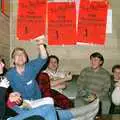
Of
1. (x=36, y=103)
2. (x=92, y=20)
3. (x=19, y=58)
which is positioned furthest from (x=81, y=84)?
(x=36, y=103)

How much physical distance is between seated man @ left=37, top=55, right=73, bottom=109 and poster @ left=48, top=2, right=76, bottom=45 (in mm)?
368

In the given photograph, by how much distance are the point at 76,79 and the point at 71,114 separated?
1390mm

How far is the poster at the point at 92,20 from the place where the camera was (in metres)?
4.90

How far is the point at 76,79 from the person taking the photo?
191 inches

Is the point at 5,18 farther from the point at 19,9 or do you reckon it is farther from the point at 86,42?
the point at 86,42

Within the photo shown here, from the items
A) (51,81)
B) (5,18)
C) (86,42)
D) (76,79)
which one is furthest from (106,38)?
(5,18)

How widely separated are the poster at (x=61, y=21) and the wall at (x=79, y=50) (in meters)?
0.12

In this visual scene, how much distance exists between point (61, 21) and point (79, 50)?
0.45 m

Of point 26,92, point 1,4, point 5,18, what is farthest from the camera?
point 5,18

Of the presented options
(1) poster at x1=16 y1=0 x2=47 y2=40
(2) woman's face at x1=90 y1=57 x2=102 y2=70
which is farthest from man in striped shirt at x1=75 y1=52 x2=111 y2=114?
(1) poster at x1=16 y1=0 x2=47 y2=40

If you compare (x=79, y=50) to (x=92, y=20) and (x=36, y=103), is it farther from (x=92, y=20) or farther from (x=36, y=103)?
(x=36, y=103)

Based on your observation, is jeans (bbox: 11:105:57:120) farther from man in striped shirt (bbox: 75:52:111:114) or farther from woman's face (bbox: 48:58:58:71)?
woman's face (bbox: 48:58:58:71)

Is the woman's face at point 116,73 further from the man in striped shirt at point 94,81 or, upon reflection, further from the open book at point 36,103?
the open book at point 36,103

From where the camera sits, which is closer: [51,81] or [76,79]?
[51,81]
